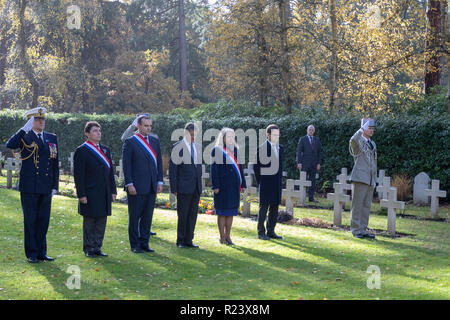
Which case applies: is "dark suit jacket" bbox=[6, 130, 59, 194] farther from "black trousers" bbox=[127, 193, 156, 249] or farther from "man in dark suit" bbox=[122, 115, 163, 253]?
"black trousers" bbox=[127, 193, 156, 249]

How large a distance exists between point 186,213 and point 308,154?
7467mm

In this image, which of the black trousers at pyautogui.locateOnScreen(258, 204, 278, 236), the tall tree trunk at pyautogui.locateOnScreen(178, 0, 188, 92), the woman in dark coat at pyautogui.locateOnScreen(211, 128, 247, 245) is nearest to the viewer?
the woman in dark coat at pyautogui.locateOnScreen(211, 128, 247, 245)

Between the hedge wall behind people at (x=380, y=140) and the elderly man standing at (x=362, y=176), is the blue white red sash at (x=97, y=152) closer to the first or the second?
the elderly man standing at (x=362, y=176)

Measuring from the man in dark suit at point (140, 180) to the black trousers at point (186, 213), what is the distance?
48cm

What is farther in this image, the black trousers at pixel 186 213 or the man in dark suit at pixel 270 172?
the man in dark suit at pixel 270 172

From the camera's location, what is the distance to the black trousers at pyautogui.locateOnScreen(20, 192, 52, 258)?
8719 mm

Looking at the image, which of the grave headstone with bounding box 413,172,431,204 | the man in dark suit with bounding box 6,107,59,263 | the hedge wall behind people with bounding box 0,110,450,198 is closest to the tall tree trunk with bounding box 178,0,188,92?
the hedge wall behind people with bounding box 0,110,450,198

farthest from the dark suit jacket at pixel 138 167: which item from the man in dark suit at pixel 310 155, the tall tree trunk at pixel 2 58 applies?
the tall tree trunk at pixel 2 58

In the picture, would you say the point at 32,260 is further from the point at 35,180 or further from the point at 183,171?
the point at 183,171

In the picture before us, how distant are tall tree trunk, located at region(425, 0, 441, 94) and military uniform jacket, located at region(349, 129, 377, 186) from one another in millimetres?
8203

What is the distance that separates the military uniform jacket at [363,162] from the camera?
11.0 m
